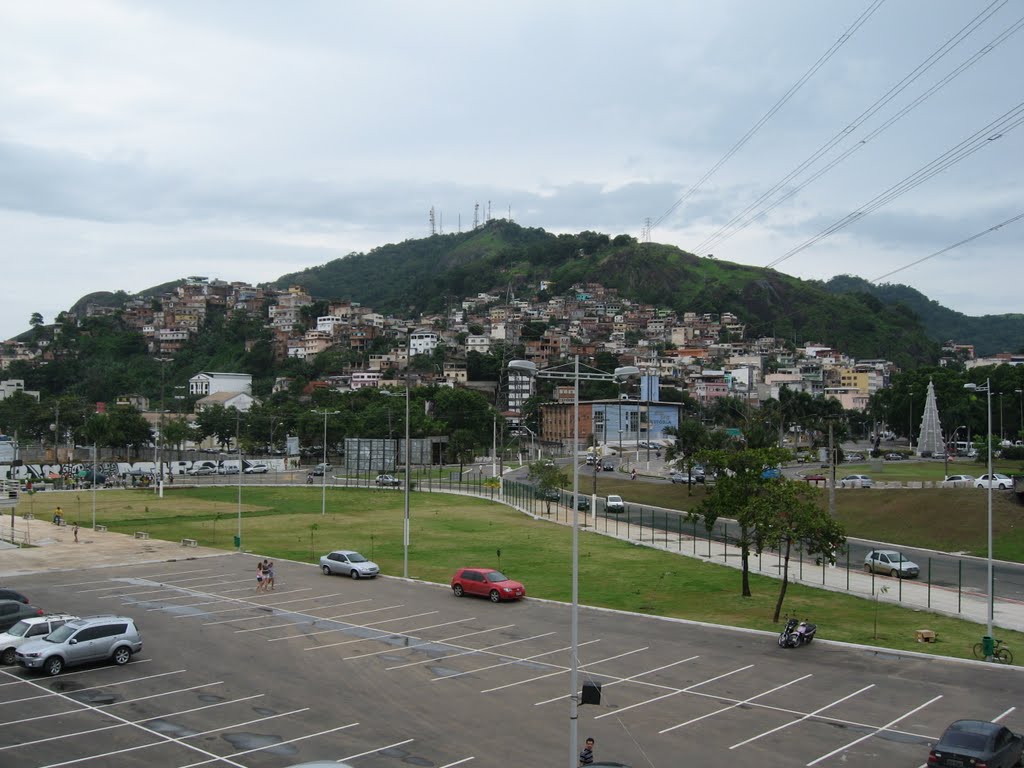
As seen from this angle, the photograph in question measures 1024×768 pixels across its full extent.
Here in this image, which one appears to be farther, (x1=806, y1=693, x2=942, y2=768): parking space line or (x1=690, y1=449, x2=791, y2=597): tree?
(x1=690, y1=449, x2=791, y2=597): tree

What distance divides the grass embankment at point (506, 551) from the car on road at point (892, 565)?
255 inches

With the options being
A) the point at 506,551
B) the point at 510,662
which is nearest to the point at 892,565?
the point at 506,551

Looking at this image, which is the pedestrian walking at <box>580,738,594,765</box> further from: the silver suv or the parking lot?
the silver suv

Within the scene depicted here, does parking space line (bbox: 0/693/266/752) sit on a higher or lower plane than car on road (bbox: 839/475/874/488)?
lower

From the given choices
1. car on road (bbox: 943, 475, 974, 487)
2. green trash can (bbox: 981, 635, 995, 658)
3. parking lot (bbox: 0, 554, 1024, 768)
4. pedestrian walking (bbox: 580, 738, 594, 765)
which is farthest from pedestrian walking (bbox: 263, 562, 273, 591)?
car on road (bbox: 943, 475, 974, 487)

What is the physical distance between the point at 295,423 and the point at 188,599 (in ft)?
349

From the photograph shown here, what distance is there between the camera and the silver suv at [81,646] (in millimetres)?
23800

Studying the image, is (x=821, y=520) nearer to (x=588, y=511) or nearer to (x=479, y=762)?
(x=479, y=762)

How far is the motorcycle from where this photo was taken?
89.5 feet

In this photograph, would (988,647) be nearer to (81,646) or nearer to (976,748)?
(976,748)

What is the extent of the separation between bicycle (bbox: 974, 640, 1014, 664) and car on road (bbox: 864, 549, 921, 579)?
14372 mm

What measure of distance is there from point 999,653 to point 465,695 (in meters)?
16.8

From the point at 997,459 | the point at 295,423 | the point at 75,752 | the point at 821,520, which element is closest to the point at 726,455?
the point at 821,520

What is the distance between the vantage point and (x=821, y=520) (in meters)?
31.0
